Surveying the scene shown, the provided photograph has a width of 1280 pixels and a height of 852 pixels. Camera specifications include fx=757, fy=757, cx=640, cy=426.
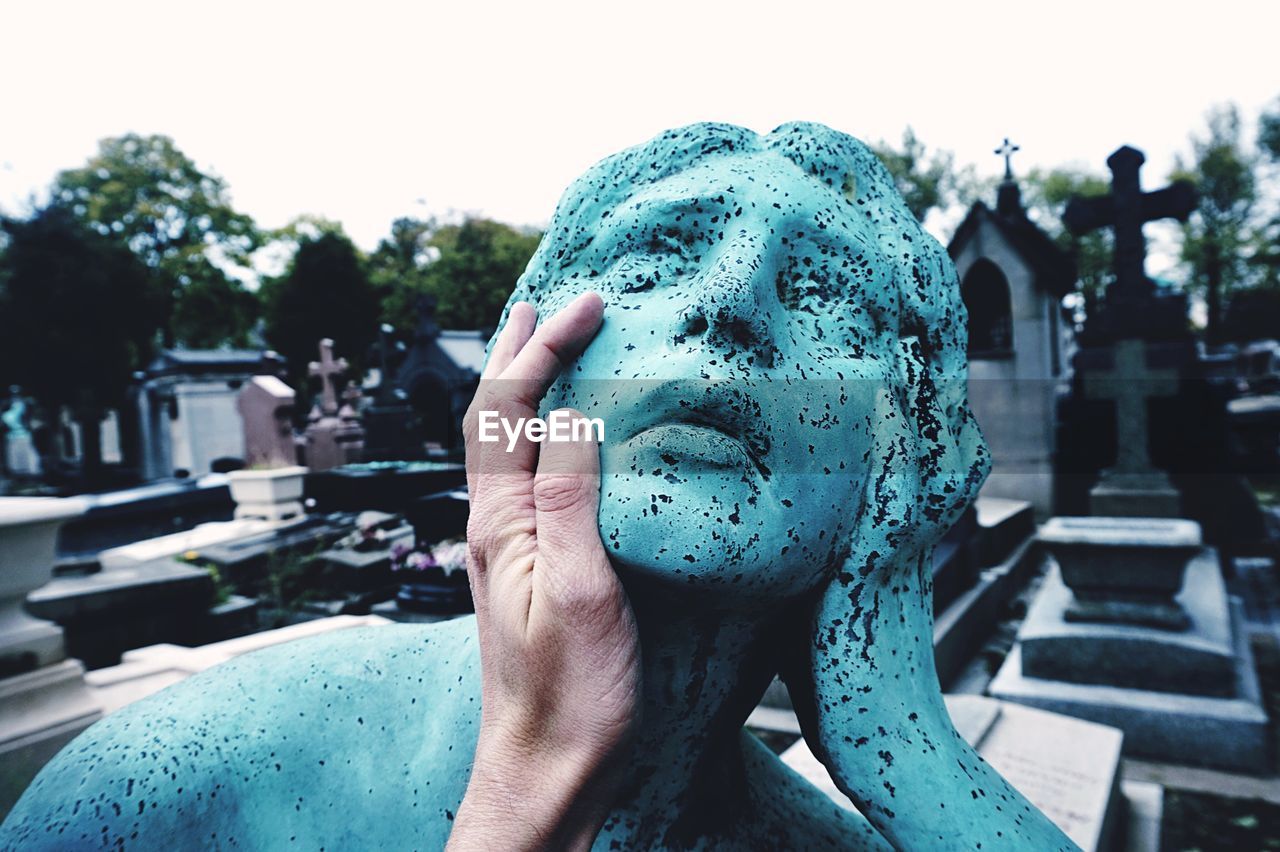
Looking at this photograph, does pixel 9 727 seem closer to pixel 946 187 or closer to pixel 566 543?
pixel 566 543

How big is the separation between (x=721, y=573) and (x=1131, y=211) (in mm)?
8151

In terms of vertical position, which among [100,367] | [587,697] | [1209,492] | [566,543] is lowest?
[1209,492]

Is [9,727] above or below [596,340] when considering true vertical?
below

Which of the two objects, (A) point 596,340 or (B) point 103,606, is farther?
(B) point 103,606

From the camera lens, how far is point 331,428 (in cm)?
1482

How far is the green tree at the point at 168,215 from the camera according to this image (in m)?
27.0

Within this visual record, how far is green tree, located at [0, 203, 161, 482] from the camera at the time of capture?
67.8 feet

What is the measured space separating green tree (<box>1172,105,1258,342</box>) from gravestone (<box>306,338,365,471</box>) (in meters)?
30.7

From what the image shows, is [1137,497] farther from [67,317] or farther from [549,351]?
[67,317]

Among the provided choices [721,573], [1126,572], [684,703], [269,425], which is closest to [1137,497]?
[1126,572]

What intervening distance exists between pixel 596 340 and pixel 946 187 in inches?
1468

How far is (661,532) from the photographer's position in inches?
33.4

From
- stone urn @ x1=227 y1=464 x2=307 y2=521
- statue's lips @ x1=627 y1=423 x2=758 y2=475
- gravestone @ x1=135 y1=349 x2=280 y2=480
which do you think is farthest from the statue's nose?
gravestone @ x1=135 y1=349 x2=280 y2=480

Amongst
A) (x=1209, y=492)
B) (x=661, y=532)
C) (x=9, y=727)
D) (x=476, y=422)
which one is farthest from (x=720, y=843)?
(x=1209, y=492)
